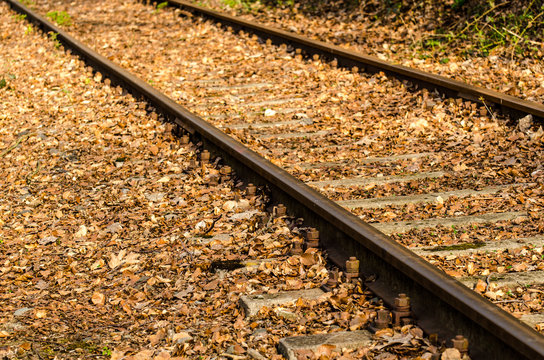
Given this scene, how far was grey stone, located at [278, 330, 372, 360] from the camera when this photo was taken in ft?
13.8

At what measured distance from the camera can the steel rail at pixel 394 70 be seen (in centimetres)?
778

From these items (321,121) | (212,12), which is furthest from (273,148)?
(212,12)

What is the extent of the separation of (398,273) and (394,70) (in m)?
5.51

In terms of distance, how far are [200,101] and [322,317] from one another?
5.58 m

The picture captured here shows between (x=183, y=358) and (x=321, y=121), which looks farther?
(x=321, y=121)

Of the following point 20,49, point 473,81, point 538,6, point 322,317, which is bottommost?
point 20,49

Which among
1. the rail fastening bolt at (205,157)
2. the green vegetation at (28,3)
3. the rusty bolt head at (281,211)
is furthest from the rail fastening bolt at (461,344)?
the green vegetation at (28,3)

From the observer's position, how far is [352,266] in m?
4.88

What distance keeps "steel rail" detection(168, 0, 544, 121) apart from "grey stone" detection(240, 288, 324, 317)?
3.63 m

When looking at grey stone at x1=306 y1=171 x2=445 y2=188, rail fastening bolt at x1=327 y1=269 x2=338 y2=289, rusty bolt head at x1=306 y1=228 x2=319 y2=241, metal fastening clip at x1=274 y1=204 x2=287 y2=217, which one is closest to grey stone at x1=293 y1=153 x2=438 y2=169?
grey stone at x1=306 y1=171 x2=445 y2=188

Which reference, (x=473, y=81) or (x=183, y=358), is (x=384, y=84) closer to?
(x=473, y=81)

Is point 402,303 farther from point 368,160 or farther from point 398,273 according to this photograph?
point 368,160

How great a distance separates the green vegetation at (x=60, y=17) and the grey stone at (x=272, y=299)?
11.7 metres

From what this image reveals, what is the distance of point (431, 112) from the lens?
8.53 m
